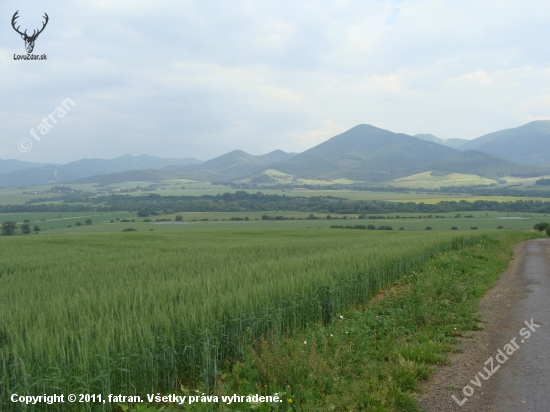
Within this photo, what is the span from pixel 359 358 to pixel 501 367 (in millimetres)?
2297

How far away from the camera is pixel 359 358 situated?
6426mm

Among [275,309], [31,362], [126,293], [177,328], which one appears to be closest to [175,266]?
[126,293]

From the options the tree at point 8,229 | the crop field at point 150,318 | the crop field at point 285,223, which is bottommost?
the crop field at point 285,223

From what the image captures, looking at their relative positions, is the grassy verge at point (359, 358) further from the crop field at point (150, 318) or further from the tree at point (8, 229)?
the tree at point (8, 229)

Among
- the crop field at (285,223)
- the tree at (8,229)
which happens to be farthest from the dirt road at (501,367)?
the tree at (8,229)

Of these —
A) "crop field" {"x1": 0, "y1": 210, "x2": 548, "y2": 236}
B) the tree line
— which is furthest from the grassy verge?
the tree line

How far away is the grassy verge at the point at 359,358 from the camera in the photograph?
5117 mm

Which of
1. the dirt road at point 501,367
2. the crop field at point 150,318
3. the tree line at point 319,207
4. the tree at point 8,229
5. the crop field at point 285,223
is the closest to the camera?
the crop field at point 150,318

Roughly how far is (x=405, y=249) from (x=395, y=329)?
8.56 metres

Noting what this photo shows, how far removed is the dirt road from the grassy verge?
0.29 m

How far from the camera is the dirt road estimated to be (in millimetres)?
5164

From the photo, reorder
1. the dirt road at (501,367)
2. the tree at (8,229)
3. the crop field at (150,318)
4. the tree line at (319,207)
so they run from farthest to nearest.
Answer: the tree line at (319,207) → the tree at (8,229) → the dirt road at (501,367) → the crop field at (150,318)

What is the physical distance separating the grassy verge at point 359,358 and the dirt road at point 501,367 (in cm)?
29

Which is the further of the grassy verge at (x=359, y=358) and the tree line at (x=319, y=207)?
the tree line at (x=319, y=207)
